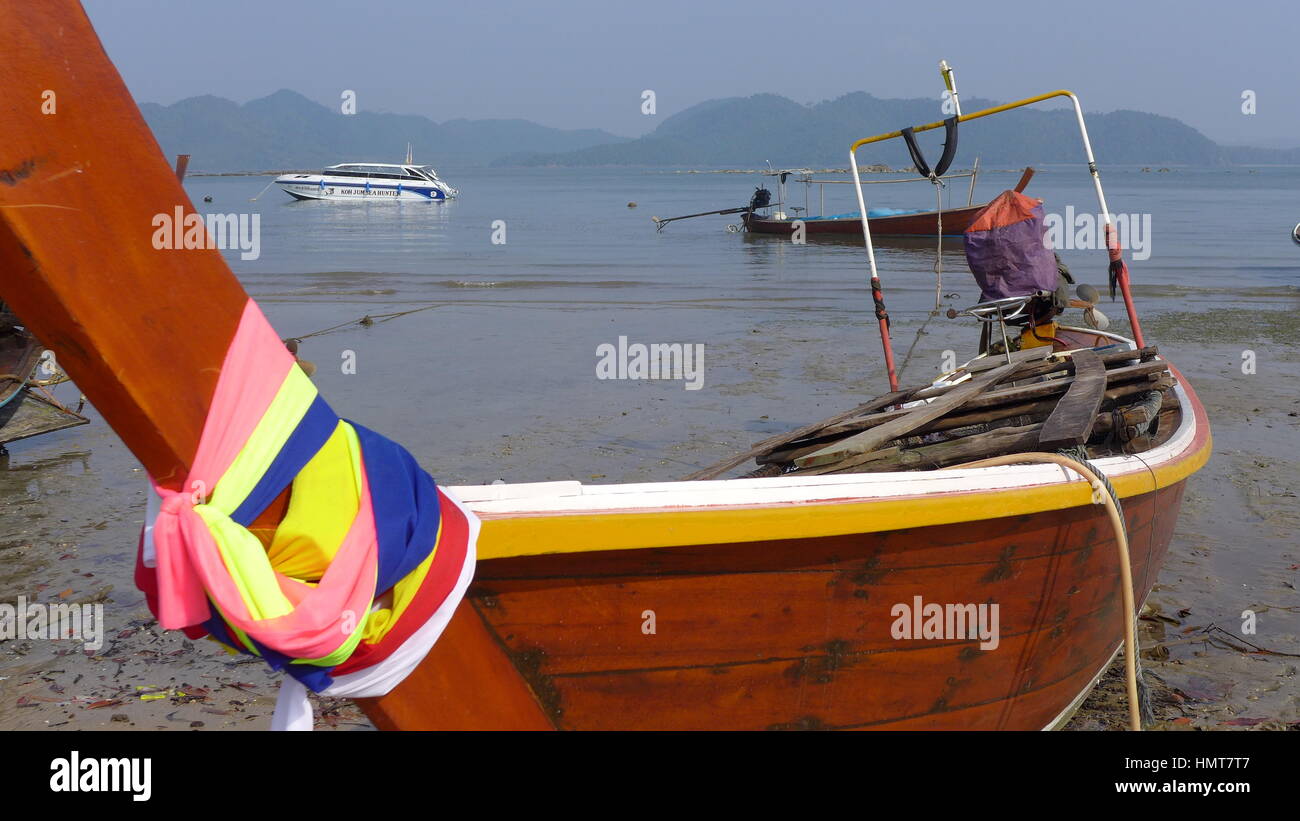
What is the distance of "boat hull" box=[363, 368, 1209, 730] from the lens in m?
2.75

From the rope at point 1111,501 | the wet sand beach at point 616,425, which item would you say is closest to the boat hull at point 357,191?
the wet sand beach at point 616,425

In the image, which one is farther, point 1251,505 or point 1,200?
point 1251,505

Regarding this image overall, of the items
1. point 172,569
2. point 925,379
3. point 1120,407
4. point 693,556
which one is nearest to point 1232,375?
point 925,379

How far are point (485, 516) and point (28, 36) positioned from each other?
141 cm

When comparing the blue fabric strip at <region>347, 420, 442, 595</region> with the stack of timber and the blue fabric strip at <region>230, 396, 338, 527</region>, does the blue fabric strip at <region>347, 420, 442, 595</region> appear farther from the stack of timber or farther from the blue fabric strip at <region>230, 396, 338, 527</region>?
the stack of timber

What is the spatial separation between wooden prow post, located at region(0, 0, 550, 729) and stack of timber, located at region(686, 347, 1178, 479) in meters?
2.81

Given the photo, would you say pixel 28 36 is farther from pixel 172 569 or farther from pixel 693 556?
pixel 693 556

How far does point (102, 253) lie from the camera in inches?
66.6

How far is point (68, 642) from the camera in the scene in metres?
5.36
